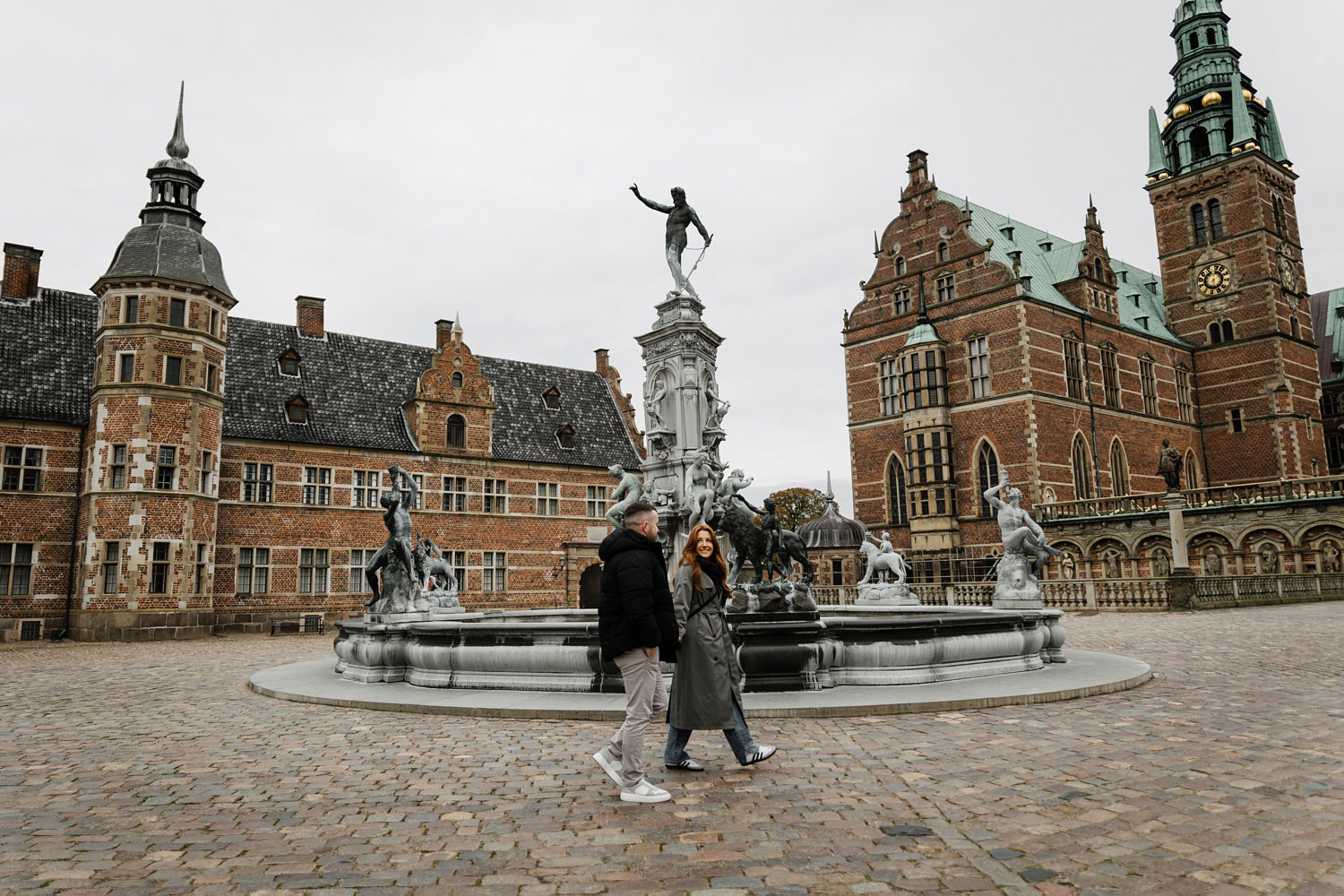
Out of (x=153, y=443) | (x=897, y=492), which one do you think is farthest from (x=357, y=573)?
(x=897, y=492)

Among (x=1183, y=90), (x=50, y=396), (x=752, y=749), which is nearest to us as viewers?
(x=752, y=749)

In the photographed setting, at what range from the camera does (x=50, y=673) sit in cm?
1508

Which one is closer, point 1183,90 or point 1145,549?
point 1145,549

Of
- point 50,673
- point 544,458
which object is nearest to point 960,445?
point 544,458

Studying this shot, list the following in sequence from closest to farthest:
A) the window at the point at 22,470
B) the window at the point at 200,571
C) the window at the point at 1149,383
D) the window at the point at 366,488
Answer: the window at the point at 22,470, the window at the point at 200,571, the window at the point at 366,488, the window at the point at 1149,383

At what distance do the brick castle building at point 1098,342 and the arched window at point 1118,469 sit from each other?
94 millimetres

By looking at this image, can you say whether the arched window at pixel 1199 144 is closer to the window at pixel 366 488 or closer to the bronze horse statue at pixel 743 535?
the window at pixel 366 488

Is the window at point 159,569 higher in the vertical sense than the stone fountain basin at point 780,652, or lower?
higher

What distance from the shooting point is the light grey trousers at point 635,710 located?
5.55 meters

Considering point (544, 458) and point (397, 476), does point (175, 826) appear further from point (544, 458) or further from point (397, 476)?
point (544, 458)

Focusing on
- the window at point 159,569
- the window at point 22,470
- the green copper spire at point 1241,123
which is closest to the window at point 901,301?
the green copper spire at point 1241,123

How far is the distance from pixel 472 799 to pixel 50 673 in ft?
44.6

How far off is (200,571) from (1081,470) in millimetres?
36462

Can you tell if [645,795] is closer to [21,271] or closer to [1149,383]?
[21,271]
